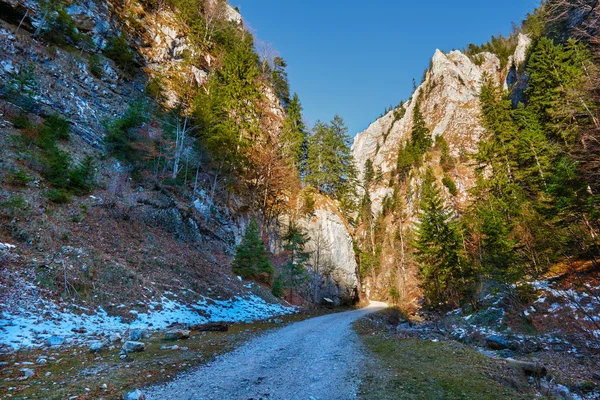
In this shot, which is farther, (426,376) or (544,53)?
(544,53)

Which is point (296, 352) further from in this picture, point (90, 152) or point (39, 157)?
point (90, 152)

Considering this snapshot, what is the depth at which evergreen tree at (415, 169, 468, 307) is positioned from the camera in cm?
2305

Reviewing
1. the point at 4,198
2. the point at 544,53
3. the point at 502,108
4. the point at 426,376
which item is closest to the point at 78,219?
the point at 4,198

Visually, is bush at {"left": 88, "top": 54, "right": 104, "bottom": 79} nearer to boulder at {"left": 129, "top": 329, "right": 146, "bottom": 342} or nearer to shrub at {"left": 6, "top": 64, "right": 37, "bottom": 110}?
shrub at {"left": 6, "top": 64, "right": 37, "bottom": 110}

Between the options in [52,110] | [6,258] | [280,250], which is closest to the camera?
[6,258]

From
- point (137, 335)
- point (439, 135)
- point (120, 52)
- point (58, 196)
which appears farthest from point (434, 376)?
point (439, 135)

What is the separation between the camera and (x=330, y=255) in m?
36.0

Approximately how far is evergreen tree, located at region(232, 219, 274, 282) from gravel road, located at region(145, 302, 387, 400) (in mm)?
12177

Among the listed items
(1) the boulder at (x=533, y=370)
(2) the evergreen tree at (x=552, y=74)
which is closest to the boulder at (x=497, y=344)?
(1) the boulder at (x=533, y=370)

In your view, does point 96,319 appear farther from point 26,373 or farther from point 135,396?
point 135,396

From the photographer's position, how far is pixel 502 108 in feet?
108

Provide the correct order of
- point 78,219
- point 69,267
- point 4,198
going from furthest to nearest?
point 78,219 → point 4,198 → point 69,267

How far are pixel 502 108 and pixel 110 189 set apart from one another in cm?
4128

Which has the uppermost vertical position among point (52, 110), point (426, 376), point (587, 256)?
point (52, 110)
